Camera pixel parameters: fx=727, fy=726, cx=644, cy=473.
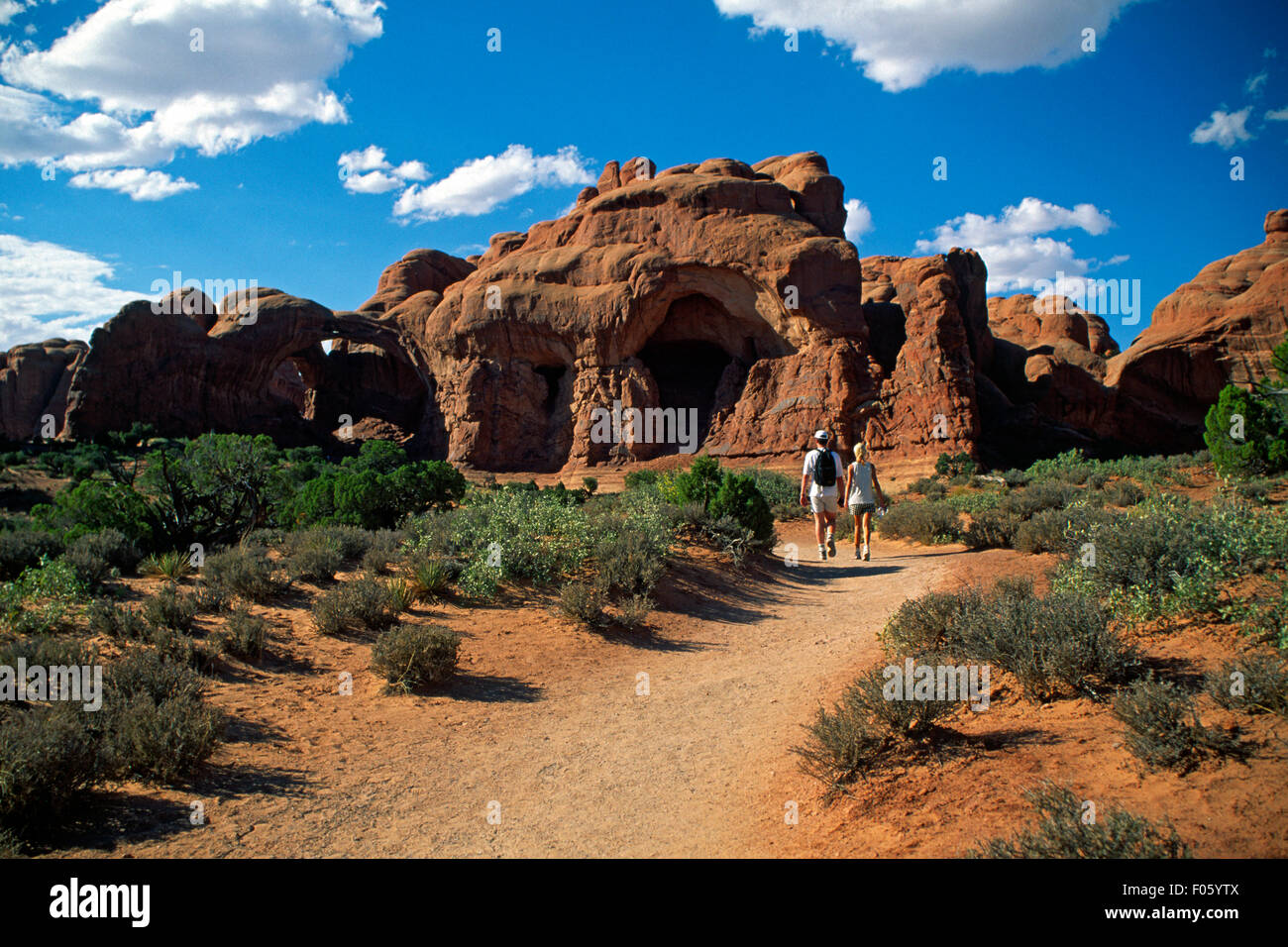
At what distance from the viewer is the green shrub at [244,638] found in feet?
21.3

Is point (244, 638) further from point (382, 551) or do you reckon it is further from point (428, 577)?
point (382, 551)

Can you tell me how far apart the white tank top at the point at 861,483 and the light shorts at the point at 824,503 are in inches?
20.8

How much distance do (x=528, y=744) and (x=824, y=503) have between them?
669 centimetres

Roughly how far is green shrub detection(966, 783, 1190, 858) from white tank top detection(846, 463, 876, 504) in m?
8.17

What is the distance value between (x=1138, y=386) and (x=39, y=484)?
5283 cm

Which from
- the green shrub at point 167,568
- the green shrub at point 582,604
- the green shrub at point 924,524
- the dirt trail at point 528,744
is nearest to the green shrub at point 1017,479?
the green shrub at point 924,524

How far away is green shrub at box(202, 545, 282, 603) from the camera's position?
26.4 ft

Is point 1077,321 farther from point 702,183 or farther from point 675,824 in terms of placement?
point 675,824

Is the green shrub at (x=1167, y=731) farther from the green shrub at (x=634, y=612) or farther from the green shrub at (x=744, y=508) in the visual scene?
the green shrub at (x=744, y=508)

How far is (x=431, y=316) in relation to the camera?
3866 cm

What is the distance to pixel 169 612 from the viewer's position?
688 centimetres

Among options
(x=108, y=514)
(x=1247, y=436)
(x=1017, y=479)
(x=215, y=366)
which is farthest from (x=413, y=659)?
(x=215, y=366)
